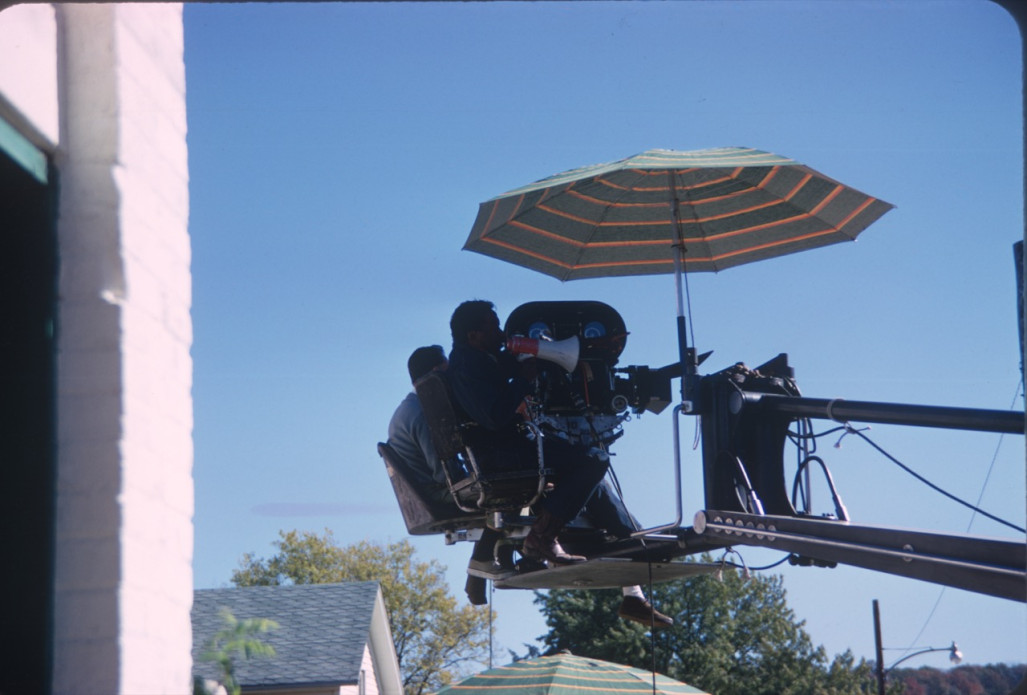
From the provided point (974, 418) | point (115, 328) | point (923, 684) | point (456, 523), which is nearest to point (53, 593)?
point (115, 328)

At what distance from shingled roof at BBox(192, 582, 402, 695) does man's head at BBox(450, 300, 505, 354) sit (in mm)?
12233

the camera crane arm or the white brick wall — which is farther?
the camera crane arm

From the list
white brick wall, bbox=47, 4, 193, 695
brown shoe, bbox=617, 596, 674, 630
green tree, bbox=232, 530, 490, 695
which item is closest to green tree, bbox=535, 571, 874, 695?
green tree, bbox=232, 530, 490, 695

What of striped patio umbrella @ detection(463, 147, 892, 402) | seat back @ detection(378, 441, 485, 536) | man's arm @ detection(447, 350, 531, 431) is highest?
striped patio umbrella @ detection(463, 147, 892, 402)

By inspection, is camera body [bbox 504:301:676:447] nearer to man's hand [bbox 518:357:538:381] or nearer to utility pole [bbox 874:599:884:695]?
man's hand [bbox 518:357:538:381]

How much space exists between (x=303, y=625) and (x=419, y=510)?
15036mm

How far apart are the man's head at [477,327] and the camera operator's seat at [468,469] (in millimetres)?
224

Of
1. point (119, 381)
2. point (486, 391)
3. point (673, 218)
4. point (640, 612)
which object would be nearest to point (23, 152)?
point (119, 381)

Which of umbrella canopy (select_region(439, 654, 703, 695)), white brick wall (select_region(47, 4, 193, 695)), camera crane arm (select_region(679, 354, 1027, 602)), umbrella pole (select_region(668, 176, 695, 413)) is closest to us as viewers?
white brick wall (select_region(47, 4, 193, 695))

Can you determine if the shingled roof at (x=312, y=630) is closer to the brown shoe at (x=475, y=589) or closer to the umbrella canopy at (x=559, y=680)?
the umbrella canopy at (x=559, y=680)

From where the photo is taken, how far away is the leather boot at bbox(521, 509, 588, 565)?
612 cm

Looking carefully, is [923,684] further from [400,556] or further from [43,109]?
[43,109]

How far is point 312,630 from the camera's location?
68.0 feet

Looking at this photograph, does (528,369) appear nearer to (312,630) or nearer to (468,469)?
(468,469)
